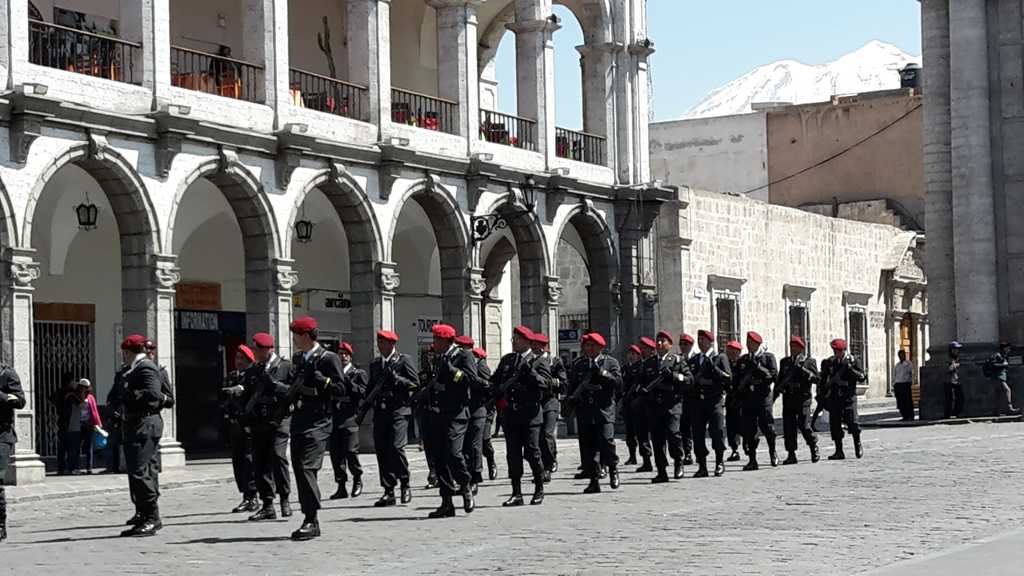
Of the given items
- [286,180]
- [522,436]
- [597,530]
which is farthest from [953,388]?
[597,530]

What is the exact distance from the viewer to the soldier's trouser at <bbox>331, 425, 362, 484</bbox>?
61.6ft

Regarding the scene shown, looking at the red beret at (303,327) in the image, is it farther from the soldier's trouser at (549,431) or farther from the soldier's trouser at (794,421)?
the soldier's trouser at (794,421)

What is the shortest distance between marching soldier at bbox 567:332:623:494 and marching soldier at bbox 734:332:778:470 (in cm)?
384

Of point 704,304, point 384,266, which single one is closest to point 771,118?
point 704,304

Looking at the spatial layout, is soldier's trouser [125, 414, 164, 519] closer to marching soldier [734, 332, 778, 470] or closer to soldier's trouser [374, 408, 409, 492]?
soldier's trouser [374, 408, 409, 492]

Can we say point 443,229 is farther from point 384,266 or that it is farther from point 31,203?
point 31,203

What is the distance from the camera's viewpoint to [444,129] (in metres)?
31.8

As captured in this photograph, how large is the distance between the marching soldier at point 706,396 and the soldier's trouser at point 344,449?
4.46 meters

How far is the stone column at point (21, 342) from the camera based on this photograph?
22.4m

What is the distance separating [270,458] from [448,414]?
1704mm

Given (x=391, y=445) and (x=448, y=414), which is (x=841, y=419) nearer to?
(x=391, y=445)

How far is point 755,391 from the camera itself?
2264 cm

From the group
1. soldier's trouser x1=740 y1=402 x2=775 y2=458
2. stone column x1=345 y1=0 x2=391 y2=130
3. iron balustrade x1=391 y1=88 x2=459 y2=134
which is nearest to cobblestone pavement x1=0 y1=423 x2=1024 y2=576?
soldier's trouser x1=740 y1=402 x2=775 y2=458

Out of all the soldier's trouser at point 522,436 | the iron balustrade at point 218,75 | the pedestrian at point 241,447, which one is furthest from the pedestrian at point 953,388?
the pedestrian at point 241,447
